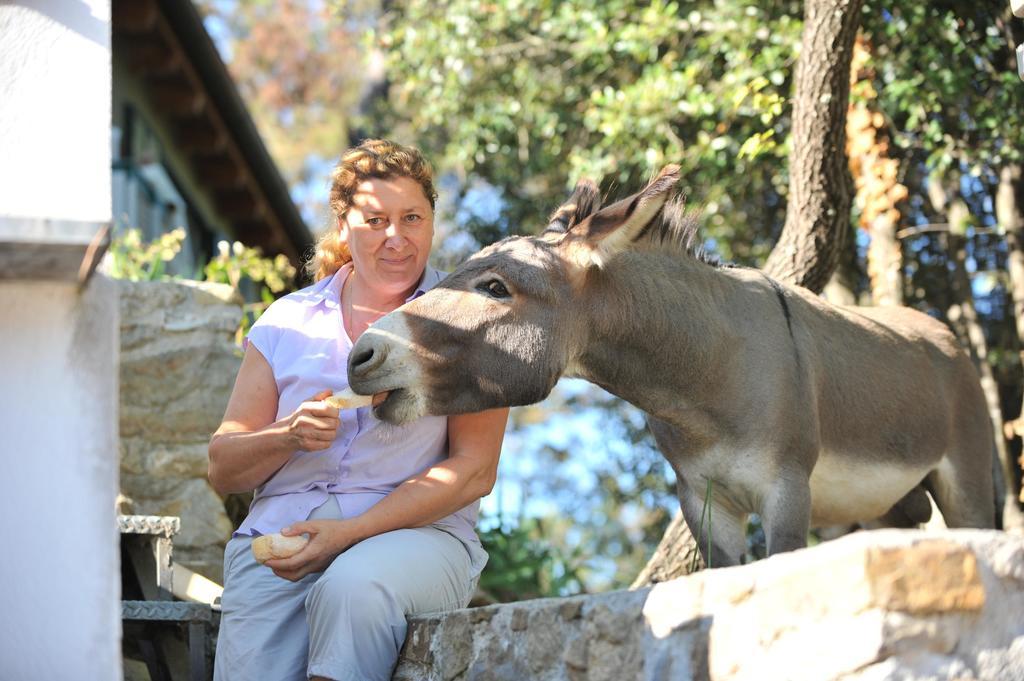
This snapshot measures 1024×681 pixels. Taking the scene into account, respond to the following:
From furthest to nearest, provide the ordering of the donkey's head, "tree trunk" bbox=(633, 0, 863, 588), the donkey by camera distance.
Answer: "tree trunk" bbox=(633, 0, 863, 588) → the donkey → the donkey's head

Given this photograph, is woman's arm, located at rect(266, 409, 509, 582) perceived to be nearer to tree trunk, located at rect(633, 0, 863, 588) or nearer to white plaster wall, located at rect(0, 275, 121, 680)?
white plaster wall, located at rect(0, 275, 121, 680)

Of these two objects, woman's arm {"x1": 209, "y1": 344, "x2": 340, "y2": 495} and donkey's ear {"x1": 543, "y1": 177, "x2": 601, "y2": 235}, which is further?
donkey's ear {"x1": 543, "y1": 177, "x2": 601, "y2": 235}

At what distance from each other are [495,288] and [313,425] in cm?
78

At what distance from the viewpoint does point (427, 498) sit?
3840 millimetres

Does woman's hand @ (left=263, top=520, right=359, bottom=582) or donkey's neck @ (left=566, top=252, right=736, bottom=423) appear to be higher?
donkey's neck @ (left=566, top=252, right=736, bottom=423)

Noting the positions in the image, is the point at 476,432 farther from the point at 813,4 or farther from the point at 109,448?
the point at 813,4

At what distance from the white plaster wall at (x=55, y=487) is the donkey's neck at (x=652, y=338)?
206 cm

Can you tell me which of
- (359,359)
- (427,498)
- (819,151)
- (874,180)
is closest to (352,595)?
(427,498)

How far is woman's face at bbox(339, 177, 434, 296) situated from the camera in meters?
4.26

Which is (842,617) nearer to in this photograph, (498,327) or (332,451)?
(498,327)

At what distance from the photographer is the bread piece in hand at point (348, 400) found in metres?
3.76

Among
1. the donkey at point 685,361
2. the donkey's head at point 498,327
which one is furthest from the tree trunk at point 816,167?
the donkey's head at point 498,327

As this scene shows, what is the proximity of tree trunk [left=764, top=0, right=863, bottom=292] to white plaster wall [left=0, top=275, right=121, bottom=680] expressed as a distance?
3993 millimetres

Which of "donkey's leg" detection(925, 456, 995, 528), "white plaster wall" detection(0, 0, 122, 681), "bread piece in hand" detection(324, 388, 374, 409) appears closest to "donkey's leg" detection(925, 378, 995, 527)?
"donkey's leg" detection(925, 456, 995, 528)
